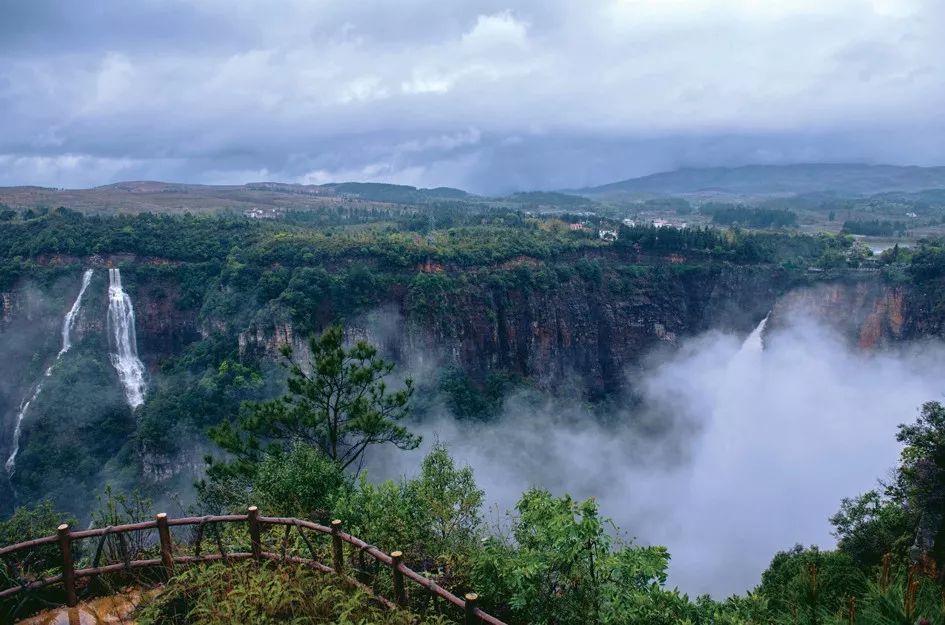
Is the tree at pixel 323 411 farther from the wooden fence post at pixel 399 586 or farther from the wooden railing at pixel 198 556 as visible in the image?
the wooden fence post at pixel 399 586

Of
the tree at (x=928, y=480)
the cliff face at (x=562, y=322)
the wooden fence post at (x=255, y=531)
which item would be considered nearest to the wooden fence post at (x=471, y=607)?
the wooden fence post at (x=255, y=531)

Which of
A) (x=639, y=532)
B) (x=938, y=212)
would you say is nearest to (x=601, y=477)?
(x=639, y=532)

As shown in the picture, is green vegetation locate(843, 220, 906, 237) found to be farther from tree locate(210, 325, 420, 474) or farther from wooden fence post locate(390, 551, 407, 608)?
wooden fence post locate(390, 551, 407, 608)

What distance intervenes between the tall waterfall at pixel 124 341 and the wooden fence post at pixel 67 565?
4367cm

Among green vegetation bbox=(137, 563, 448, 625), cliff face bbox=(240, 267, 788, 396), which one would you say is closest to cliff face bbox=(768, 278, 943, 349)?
cliff face bbox=(240, 267, 788, 396)

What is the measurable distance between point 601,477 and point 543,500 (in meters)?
41.7

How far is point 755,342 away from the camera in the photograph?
65062 millimetres

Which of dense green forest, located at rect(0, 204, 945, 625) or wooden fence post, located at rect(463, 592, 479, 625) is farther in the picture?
dense green forest, located at rect(0, 204, 945, 625)

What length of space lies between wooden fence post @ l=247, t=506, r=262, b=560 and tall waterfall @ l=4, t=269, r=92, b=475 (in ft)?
141

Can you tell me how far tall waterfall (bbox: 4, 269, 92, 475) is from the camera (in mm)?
41344

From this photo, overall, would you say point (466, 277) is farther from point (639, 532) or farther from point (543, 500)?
point (543, 500)

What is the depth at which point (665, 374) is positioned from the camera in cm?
6388

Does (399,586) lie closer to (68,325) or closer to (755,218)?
(68,325)

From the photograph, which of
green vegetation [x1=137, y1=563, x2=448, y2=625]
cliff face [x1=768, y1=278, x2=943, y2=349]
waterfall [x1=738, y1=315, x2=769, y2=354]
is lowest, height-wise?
waterfall [x1=738, y1=315, x2=769, y2=354]
